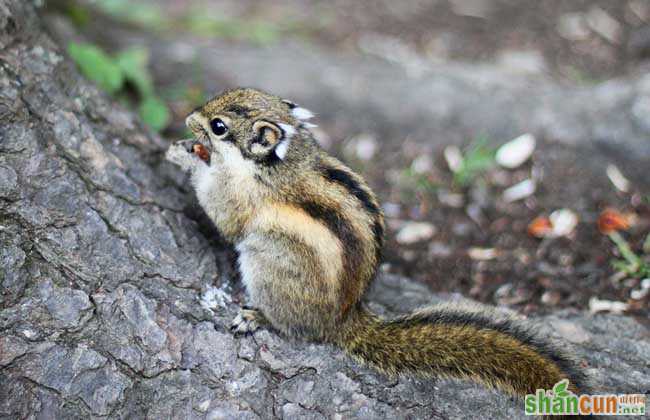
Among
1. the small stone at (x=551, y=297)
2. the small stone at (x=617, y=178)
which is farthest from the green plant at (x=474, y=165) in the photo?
the small stone at (x=551, y=297)

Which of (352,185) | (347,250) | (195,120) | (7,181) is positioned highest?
(7,181)

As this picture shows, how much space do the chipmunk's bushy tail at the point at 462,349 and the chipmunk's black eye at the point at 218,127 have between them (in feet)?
3.67

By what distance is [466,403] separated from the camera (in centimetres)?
270

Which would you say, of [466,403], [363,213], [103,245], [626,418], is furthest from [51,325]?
[626,418]

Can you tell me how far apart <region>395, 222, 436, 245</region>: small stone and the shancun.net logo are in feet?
5.64

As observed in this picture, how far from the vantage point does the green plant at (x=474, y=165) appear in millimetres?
4637

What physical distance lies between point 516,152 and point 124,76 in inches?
116

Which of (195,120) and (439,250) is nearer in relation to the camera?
(195,120)

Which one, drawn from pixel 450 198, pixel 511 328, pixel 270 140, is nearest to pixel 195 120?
pixel 270 140

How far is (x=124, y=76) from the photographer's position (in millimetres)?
4688

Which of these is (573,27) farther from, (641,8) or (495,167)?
(495,167)

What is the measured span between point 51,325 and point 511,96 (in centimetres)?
393

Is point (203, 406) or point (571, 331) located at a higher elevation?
point (203, 406)

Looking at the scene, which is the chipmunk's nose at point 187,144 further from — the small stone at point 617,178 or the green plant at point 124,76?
the small stone at point 617,178
